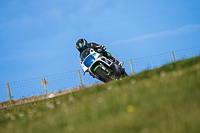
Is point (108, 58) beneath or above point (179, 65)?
above

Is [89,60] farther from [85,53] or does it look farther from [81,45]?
[81,45]

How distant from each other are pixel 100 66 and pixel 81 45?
193cm

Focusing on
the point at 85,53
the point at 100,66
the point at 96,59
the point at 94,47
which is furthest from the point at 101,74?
the point at 94,47

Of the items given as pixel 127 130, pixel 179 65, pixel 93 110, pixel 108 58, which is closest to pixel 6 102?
pixel 108 58

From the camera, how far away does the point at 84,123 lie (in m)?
3.53

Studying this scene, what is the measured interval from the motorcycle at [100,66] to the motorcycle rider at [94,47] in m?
0.32

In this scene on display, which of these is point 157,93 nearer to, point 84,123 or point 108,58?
point 84,123

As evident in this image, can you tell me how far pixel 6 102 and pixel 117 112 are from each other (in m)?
16.1

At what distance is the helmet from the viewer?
13922 millimetres

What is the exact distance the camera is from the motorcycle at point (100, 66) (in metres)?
12.7

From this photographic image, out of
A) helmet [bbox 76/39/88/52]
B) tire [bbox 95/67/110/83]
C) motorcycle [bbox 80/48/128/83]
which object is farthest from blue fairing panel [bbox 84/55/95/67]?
helmet [bbox 76/39/88/52]

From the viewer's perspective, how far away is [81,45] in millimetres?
13961

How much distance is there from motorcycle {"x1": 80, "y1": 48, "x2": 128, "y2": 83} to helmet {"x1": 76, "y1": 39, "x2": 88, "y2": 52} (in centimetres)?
62

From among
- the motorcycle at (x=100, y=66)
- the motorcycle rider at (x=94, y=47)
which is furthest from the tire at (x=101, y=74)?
the motorcycle rider at (x=94, y=47)
